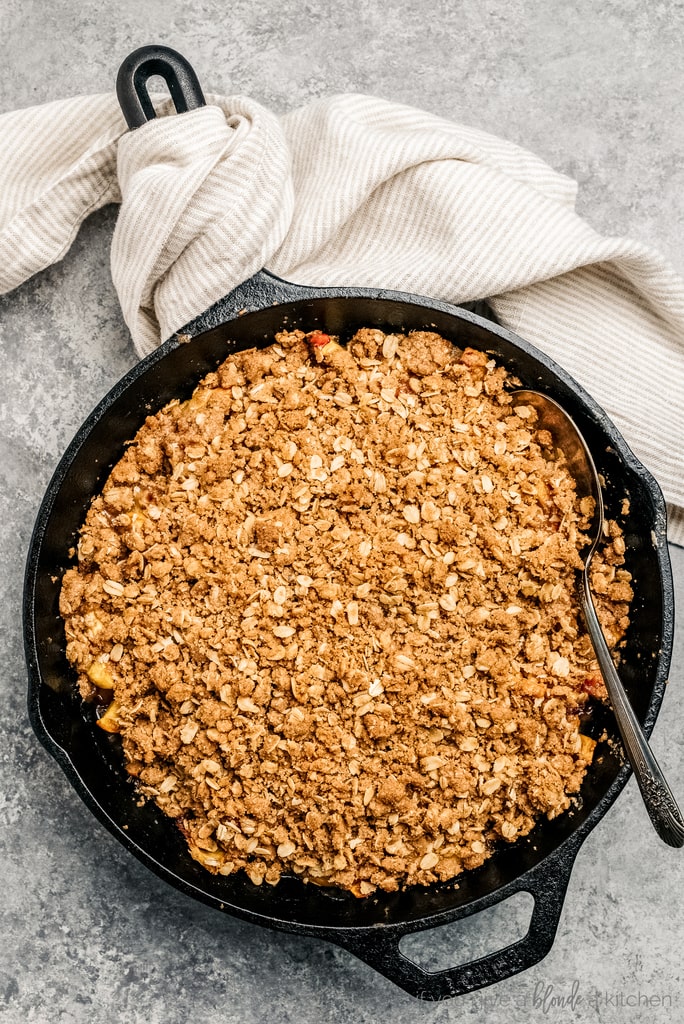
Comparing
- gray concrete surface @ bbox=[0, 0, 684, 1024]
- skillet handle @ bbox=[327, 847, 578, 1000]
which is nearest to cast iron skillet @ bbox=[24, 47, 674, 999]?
skillet handle @ bbox=[327, 847, 578, 1000]

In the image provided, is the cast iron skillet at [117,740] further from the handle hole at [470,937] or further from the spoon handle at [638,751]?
the handle hole at [470,937]

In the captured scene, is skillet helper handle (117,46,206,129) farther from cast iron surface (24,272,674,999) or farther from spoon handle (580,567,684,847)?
spoon handle (580,567,684,847)

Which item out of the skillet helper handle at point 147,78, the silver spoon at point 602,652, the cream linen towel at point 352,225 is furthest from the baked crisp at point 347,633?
the skillet helper handle at point 147,78

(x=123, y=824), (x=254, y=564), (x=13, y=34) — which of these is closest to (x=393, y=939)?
(x=123, y=824)

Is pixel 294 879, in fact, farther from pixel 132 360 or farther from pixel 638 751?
pixel 132 360

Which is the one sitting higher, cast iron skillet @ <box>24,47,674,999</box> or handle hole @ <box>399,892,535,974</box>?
cast iron skillet @ <box>24,47,674,999</box>

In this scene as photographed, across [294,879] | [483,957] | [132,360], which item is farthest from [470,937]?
[132,360]
